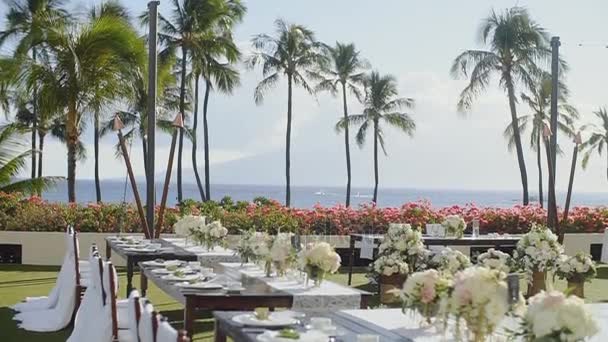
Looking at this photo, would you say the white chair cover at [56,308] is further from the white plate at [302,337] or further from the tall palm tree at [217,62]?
the tall palm tree at [217,62]

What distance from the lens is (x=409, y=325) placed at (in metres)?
4.79

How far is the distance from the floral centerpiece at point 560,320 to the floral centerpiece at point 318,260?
2640mm

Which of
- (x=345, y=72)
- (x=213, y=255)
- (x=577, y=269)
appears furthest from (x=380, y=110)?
(x=213, y=255)

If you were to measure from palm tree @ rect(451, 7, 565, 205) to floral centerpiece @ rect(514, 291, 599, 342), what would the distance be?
23462 mm

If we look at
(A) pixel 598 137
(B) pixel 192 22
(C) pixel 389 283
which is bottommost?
(C) pixel 389 283

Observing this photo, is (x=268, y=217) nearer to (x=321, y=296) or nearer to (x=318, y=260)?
(x=318, y=260)

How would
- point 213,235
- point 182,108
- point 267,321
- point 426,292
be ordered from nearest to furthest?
point 426,292
point 267,321
point 213,235
point 182,108

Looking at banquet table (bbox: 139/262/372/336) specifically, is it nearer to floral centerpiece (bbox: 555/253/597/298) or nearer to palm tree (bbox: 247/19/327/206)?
floral centerpiece (bbox: 555/253/597/298)

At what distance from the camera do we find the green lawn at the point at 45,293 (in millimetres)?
7887

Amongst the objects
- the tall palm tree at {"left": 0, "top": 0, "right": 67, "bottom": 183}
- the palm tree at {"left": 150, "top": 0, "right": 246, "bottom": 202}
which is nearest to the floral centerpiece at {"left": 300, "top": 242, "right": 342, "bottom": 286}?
the tall palm tree at {"left": 0, "top": 0, "right": 67, "bottom": 183}

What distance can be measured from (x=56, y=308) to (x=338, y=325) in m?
4.69

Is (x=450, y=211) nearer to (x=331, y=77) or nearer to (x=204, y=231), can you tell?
(x=204, y=231)

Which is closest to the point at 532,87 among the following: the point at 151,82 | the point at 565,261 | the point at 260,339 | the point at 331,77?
the point at 331,77

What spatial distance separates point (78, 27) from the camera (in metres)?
16.9
